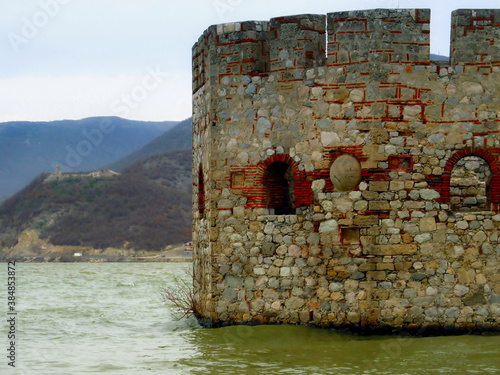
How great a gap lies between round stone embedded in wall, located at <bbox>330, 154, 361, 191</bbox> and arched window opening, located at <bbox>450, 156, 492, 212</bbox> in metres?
2.05

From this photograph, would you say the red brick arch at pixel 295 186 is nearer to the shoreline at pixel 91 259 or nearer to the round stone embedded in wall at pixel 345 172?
the round stone embedded in wall at pixel 345 172

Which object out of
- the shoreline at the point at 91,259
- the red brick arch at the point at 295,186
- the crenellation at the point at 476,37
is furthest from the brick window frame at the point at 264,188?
the shoreline at the point at 91,259

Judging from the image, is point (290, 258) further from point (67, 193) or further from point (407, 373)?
point (67, 193)

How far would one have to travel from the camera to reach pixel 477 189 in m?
12.7

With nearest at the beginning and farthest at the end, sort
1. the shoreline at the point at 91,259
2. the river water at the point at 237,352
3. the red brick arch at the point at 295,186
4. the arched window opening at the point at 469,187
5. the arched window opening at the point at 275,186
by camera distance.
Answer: the river water at the point at 237,352 → the red brick arch at the point at 295,186 → the arched window opening at the point at 275,186 → the arched window opening at the point at 469,187 → the shoreline at the point at 91,259

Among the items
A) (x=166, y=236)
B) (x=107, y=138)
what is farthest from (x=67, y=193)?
(x=107, y=138)

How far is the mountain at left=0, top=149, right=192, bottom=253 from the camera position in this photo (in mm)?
63812

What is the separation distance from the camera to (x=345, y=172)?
11.5 m

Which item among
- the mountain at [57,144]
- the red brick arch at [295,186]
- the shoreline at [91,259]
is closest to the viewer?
the red brick arch at [295,186]

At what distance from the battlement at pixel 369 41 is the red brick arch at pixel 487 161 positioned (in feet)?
4.13

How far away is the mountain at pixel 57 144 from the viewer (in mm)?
133750

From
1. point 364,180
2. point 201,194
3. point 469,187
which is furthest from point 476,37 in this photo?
point 201,194

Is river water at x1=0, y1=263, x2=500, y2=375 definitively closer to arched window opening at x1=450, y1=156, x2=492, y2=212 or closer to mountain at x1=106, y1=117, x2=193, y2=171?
arched window opening at x1=450, y1=156, x2=492, y2=212

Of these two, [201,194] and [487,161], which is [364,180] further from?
[201,194]
